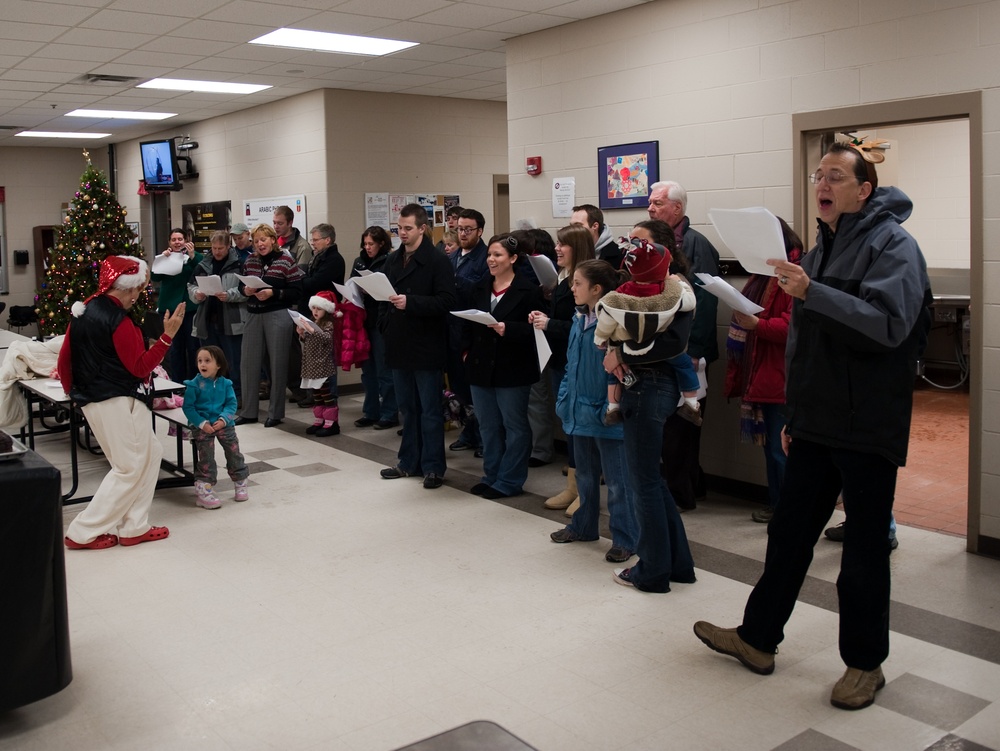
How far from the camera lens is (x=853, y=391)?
9.15 ft

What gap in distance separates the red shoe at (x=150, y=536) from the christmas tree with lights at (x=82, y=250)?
17.0ft

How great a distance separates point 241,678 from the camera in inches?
127

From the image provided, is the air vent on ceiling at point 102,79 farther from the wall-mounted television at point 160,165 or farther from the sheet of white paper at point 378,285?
the sheet of white paper at point 378,285

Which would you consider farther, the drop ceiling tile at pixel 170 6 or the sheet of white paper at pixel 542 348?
the drop ceiling tile at pixel 170 6

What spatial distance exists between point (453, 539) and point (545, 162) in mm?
3035

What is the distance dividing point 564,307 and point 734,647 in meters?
2.16

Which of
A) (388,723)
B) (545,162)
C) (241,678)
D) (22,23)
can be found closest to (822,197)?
(388,723)

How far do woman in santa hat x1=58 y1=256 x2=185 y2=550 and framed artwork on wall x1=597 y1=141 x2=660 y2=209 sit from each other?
285cm

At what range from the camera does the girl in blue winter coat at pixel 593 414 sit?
4203 millimetres

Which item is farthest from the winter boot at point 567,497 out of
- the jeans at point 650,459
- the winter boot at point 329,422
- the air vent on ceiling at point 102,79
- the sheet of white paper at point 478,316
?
the air vent on ceiling at point 102,79

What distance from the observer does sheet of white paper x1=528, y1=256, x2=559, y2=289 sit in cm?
514

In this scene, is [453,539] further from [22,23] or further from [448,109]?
[448,109]

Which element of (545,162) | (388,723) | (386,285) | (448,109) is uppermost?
(448,109)

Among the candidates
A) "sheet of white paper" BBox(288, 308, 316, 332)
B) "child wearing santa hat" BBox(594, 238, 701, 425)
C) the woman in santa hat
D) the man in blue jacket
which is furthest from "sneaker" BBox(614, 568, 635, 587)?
"sheet of white paper" BBox(288, 308, 316, 332)
